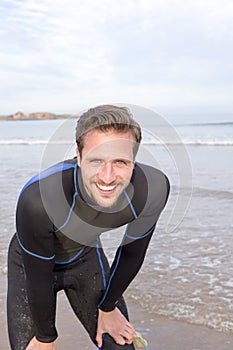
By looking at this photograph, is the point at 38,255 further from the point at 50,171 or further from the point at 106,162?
the point at 106,162

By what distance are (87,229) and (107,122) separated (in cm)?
77

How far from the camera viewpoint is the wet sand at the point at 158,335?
3547mm

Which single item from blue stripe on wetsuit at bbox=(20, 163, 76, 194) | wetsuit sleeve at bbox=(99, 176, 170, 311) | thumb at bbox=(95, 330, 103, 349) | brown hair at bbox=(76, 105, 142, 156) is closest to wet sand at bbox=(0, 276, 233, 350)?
thumb at bbox=(95, 330, 103, 349)

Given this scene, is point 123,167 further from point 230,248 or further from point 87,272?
point 230,248

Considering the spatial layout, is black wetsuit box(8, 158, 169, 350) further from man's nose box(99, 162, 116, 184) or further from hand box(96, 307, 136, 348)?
man's nose box(99, 162, 116, 184)

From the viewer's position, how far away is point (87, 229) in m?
2.77

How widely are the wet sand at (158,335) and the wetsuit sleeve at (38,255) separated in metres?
1.01

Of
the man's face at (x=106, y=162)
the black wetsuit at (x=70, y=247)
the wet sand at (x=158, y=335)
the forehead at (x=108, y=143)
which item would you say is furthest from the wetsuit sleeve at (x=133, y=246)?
the wet sand at (x=158, y=335)

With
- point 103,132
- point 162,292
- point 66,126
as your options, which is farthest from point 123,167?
point 162,292

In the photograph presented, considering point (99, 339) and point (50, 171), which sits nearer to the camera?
point (50, 171)

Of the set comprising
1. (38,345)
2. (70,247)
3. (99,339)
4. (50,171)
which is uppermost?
(50,171)

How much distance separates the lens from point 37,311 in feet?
8.71

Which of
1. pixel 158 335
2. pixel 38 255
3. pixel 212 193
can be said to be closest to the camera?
pixel 38 255

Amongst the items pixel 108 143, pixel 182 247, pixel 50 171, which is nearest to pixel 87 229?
pixel 50 171
